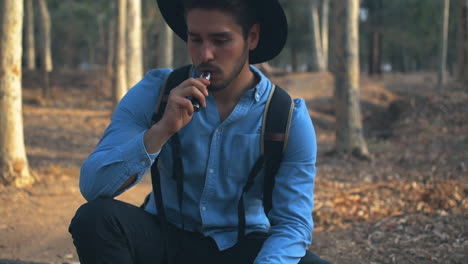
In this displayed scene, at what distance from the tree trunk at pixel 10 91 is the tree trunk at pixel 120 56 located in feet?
21.4

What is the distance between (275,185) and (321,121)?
45.3 ft

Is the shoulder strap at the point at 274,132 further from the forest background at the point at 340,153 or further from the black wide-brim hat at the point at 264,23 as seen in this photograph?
A: the forest background at the point at 340,153

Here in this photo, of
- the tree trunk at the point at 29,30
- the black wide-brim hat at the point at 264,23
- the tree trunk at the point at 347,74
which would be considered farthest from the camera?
the tree trunk at the point at 29,30

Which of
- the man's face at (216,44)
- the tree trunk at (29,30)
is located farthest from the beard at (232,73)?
the tree trunk at (29,30)

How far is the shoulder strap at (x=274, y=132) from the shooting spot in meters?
2.69

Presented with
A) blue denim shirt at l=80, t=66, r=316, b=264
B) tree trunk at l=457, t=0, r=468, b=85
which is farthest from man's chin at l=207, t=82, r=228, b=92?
tree trunk at l=457, t=0, r=468, b=85

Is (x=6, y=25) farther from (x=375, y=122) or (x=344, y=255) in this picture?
(x=375, y=122)

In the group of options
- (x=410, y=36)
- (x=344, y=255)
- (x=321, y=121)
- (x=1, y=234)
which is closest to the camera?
(x=344, y=255)

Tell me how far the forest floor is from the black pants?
5.19 ft

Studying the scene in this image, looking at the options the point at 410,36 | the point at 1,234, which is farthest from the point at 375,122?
the point at 410,36

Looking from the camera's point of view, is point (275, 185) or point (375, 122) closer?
point (275, 185)

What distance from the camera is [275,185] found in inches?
109

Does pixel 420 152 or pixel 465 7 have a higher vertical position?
pixel 465 7

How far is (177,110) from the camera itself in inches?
95.4
